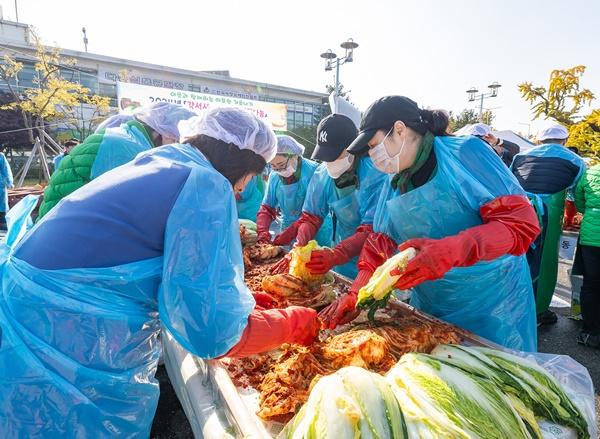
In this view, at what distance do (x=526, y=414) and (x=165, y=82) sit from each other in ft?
101

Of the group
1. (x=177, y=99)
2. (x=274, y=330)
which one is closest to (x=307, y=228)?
(x=274, y=330)

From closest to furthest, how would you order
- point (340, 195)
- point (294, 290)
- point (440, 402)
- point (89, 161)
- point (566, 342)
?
point (440, 402)
point (294, 290)
point (89, 161)
point (340, 195)
point (566, 342)

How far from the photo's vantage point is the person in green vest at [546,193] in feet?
14.9

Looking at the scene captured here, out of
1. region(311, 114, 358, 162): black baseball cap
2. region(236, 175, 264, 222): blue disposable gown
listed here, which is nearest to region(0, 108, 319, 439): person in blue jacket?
region(311, 114, 358, 162): black baseball cap

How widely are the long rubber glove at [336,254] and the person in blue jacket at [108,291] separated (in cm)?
138

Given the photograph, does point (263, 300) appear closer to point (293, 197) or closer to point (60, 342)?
point (60, 342)

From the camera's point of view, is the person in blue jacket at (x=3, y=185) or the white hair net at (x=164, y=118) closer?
the white hair net at (x=164, y=118)

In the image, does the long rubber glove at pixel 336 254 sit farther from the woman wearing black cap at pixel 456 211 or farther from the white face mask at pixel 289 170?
the white face mask at pixel 289 170

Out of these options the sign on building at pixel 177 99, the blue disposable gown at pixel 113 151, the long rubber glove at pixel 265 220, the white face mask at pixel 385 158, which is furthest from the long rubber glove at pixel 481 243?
the sign on building at pixel 177 99

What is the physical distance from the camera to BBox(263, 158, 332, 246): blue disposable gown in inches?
191

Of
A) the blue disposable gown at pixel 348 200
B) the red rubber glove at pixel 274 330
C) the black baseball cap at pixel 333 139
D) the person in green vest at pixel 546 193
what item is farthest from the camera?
the person in green vest at pixel 546 193

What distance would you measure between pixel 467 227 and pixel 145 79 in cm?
2867

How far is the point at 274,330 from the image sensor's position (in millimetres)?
1631

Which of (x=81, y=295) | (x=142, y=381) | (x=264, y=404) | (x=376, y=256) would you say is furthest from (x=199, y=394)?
(x=376, y=256)
